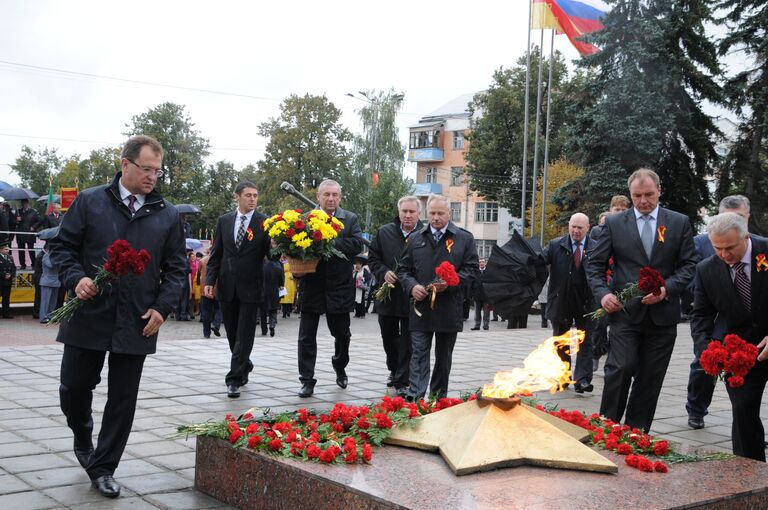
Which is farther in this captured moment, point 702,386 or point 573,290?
point 573,290

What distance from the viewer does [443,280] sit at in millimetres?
7699

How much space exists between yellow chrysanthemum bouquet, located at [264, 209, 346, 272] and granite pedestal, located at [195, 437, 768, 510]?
358 cm

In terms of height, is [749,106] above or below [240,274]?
above

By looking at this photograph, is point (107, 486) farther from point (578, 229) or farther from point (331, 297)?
point (578, 229)

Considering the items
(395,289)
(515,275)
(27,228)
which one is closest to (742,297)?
(395,289)

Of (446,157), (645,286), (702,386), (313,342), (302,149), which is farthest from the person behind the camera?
(446,157)

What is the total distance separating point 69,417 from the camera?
17.4 feet

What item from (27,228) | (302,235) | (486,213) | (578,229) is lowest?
(302,235)

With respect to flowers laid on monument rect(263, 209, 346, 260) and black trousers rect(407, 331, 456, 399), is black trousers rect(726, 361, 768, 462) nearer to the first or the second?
black trousers rect(407, 331, 456, 399)

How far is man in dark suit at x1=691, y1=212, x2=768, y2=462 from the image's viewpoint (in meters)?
5.61

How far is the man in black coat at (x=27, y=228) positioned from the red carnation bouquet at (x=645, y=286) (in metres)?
17.1

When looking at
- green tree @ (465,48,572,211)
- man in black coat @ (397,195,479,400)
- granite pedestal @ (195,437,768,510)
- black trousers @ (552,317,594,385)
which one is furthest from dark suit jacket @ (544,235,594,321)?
green tree @ (465,48,572,211)

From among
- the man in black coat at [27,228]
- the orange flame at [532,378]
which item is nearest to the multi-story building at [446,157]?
the man in black coat at [27,228]

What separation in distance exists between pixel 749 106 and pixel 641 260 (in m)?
29.5
